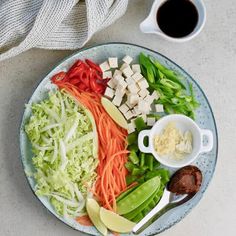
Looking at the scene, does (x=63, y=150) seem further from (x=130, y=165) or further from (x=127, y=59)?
(x=127, y=59)

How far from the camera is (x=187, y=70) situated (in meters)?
1.59

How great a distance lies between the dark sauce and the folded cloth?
11cm

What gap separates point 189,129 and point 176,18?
30 centimetres

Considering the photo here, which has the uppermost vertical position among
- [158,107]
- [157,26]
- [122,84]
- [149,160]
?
Result: [157,26]

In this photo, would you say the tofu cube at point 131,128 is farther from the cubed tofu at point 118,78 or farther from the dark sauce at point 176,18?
the dark sauce at point 176,18

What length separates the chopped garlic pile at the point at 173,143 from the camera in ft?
4.91

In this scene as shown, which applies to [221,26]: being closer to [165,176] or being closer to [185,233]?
[165,176]

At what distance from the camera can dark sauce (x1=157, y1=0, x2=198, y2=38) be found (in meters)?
1.50

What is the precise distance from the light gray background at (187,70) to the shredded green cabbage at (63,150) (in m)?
0.10

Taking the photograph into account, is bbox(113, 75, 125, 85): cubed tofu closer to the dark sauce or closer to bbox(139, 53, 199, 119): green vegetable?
bbox(139, 53, 199, 119): green vegetable

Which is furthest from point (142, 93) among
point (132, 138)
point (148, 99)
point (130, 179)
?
point (130, 179)

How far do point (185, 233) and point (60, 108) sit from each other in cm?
52

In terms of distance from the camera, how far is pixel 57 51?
1583 millimetres

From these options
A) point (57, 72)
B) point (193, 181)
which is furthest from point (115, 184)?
point (57, 72)
